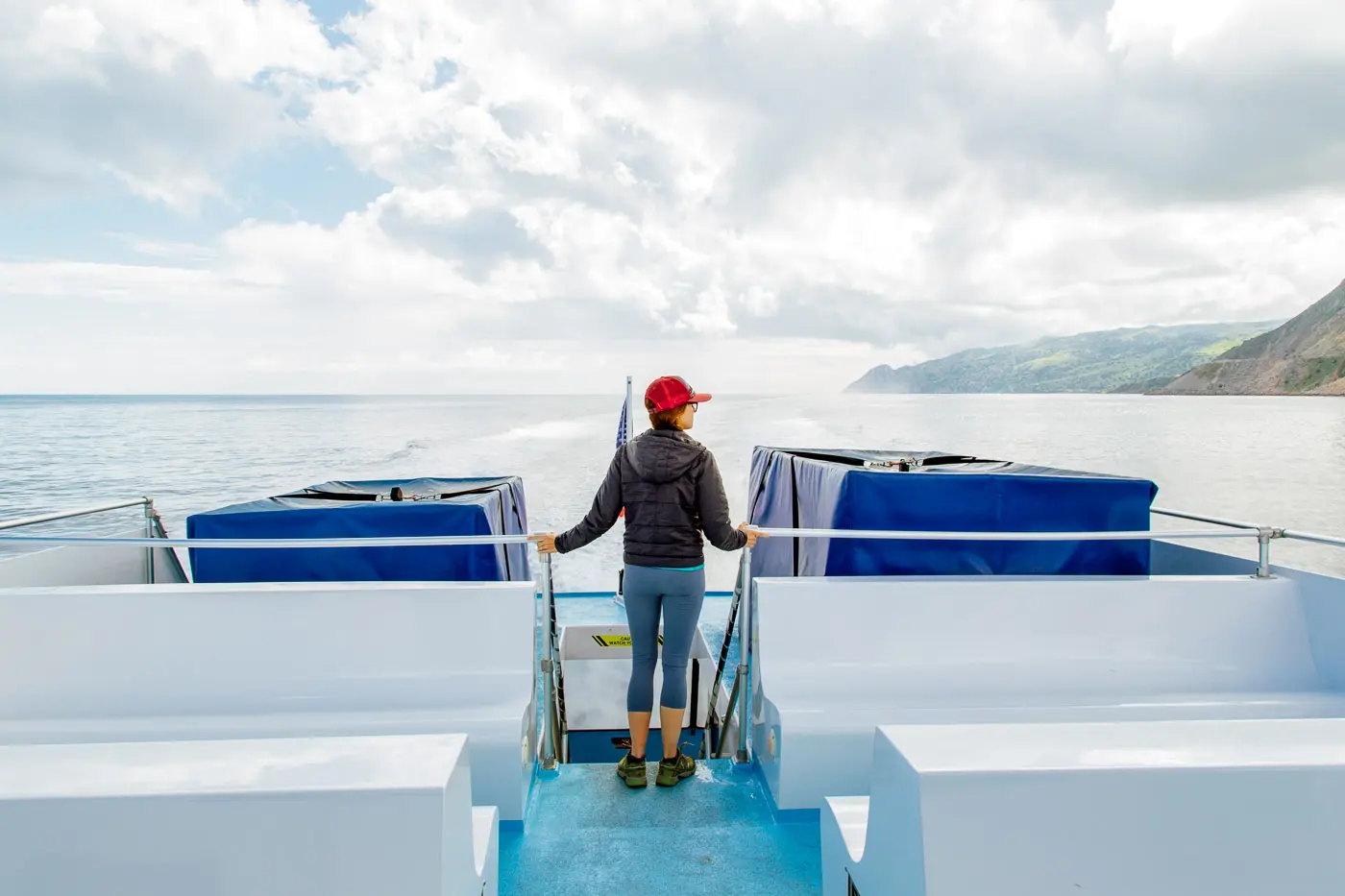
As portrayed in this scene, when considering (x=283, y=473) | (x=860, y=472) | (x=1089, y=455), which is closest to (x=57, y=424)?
(x=283, y=473)

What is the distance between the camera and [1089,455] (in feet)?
83.6

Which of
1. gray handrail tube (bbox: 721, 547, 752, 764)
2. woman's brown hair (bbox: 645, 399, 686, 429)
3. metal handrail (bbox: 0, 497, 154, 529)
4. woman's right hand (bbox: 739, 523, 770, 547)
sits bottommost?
gray handrail tube (bbox: 721, 547, 752, 764)

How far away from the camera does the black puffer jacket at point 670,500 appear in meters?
2.73

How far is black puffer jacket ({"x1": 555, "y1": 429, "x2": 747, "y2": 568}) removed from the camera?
2734 mm

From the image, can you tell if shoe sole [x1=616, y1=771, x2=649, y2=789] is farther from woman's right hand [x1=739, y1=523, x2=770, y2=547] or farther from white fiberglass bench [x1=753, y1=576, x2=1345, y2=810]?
woman's right hand [x1=739, y1=523, x2=770, y2=547]

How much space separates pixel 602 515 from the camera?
9.37 feet

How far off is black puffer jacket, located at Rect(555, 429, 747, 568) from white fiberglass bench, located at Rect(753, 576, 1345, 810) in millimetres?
375

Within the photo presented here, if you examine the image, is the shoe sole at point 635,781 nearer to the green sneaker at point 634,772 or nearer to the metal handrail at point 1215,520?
the green sneaker at point 634,772

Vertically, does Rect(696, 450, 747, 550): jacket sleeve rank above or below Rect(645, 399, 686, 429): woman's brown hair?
below

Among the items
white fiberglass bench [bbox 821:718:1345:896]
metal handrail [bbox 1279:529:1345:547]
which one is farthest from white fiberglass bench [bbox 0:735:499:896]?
metal handrail [bbox 1279:529:1345:547]

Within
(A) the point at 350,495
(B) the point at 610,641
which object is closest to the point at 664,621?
(A) the point at 350,495

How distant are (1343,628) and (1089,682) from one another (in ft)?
3.33

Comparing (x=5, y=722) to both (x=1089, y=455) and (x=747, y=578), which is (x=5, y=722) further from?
(x=1089, y=455)

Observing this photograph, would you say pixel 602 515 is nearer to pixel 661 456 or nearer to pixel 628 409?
pixel 661 456
